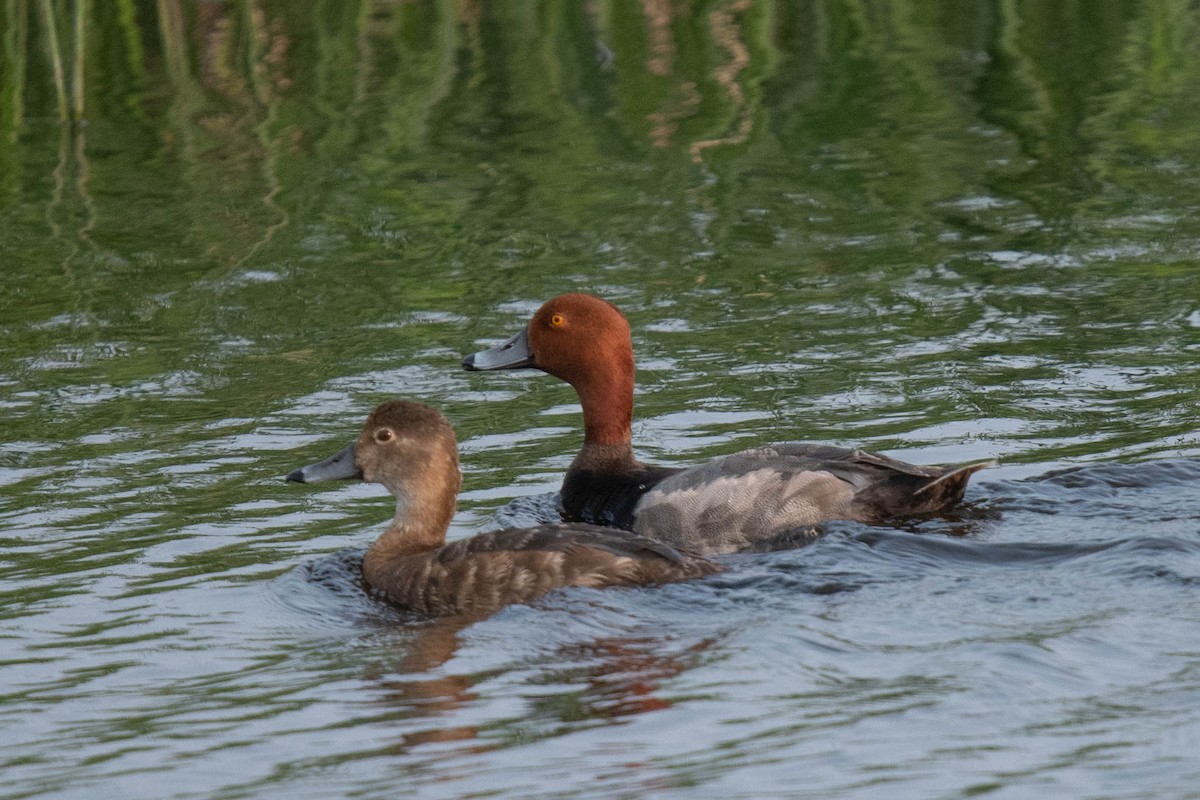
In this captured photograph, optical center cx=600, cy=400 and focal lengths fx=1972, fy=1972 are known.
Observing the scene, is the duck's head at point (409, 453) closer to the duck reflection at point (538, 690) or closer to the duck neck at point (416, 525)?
the duck neck at point (416, 525)

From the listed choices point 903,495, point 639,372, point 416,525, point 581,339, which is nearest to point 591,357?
point 581,339

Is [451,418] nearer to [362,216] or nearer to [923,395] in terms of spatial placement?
[923,395]

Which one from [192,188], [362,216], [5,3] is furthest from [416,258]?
[5,3]

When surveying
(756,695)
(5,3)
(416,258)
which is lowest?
(756,695)

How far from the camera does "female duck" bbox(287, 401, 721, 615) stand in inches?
295

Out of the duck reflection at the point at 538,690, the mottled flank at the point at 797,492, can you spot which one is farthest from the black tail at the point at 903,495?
the duck reflection at the point at 538,690

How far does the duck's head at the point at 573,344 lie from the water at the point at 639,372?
0.46 m

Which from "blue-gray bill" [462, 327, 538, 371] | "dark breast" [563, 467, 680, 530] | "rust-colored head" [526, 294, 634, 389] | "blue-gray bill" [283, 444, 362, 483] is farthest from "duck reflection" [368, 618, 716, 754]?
"blue-gray bill" [462, 327, 538, 371]

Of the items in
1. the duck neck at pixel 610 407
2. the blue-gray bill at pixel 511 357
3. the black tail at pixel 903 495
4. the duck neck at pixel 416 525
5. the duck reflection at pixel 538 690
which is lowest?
the duck reflection at pixel 538 690

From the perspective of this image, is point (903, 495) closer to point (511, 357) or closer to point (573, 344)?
point (573, 344)

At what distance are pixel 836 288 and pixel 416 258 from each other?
287cm

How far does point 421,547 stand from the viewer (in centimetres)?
812

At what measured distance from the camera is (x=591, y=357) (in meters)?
9.55

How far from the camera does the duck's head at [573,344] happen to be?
952 cm
